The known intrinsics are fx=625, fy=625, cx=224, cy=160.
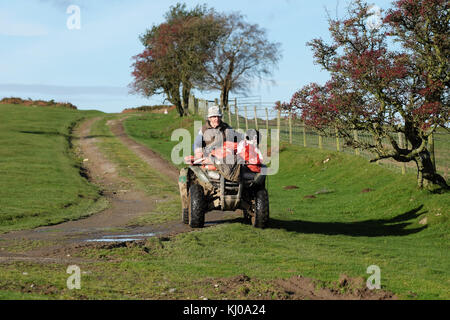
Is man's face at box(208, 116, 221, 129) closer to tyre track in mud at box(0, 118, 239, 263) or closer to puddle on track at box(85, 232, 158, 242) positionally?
tyre track in mud at box(0, 118, 239, 263)

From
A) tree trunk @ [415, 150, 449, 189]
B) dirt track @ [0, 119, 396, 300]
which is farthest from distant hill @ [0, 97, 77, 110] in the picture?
tree trunk @ [415, 150, 449, 189]

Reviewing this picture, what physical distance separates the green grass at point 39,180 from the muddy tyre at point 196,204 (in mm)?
5785

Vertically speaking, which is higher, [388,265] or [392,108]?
[392,108]

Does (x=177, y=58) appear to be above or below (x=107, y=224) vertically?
above

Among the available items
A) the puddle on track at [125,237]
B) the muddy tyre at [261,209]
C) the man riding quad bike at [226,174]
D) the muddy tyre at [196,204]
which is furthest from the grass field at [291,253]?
the puddle on track at [125,237]

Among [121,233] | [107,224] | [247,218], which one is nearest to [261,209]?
[247,218]

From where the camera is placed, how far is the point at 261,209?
14750 mm

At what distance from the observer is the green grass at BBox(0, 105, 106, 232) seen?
2070cm

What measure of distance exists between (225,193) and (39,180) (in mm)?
17844

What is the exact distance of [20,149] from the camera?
141 ft

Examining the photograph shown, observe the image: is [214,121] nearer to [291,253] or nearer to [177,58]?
[291,253]
